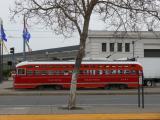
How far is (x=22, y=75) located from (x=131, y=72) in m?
10.3

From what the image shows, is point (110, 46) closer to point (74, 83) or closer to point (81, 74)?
point (81, 74)

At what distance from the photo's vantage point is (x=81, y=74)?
4519cm

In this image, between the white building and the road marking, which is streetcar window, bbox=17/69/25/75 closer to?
the road marking

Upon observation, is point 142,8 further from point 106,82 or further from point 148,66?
point 148,66

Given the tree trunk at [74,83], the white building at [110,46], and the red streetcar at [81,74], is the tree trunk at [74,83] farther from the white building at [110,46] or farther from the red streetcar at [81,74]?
the white building at [110,46]

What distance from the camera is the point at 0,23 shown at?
197 ft

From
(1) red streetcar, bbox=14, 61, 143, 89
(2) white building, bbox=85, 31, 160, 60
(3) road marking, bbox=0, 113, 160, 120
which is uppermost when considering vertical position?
(2) white building, bbox=85, 31, 160, 60

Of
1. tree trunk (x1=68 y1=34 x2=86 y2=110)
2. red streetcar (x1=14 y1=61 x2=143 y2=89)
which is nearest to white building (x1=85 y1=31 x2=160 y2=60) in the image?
red streetcar (x1=14 y1=61 x2=143 y2=89)

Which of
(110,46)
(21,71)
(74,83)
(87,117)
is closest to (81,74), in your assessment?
(21,71)

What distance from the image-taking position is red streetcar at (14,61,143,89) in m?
45.0

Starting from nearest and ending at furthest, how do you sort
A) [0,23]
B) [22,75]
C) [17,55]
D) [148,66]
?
1. [22,75]
2. [148,66]
3. [0,23]
4. [17,55]

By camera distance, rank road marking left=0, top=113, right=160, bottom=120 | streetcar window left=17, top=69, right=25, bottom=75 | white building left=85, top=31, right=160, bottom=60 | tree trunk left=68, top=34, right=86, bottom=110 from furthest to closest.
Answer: white building left=85, top=31, right=160, bottom=60 < streetcar window left=17, top=69, right=25, bottom=75 < tree trunk left=68, top=34, right=86, bottom=110 < road marking left=0, top=113, right=160, bottom=120

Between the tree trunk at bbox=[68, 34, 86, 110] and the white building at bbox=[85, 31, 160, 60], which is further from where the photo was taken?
the white building at bbox=[85, 31, 160, 60]

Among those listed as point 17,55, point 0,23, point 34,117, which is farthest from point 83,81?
point 17,55
